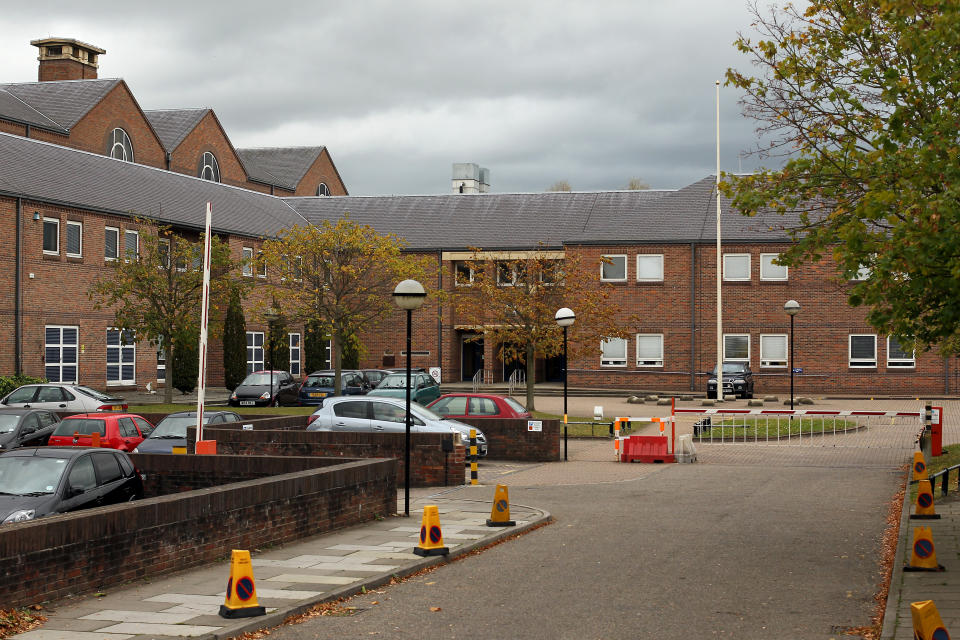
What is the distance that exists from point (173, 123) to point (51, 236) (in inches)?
1012

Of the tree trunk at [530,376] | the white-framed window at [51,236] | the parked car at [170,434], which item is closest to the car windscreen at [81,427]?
the parked car at [170,434]

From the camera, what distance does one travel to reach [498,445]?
78.2 ft

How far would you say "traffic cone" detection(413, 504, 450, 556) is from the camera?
1190cm

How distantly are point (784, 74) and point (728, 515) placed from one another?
637cm

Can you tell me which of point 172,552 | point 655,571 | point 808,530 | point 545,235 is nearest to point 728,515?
point 808,530

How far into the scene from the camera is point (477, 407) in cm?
2478

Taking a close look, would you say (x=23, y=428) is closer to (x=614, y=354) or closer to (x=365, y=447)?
(x=365, y=447)

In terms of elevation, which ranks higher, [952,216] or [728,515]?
[952,216]

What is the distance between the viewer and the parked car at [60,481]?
1226 centimetres

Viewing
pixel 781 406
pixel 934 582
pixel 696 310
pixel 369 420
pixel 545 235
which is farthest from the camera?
pixel 545 235

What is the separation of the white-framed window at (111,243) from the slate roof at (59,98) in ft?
44.8

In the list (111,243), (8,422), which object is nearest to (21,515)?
(8,422)

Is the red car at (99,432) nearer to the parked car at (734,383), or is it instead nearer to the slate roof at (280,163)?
the parked car at (734,383)

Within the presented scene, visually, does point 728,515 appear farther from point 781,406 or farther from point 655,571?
point 781,406
